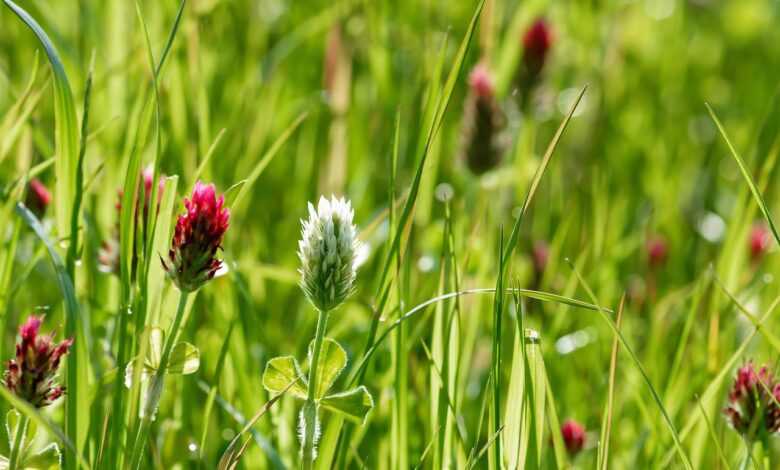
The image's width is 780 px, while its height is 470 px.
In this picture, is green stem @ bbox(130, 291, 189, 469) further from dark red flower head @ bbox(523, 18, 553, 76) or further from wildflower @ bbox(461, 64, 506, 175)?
dark red flower head @ bbox(523, 18, 553, 76)

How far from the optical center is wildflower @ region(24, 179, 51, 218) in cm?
164

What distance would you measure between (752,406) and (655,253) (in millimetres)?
1046

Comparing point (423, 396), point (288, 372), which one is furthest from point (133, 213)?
point (423, 396)

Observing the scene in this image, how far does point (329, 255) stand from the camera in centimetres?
102

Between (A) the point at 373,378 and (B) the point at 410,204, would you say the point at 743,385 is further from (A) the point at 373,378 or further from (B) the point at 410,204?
(A) the point at 373,378

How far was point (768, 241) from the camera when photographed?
2.36 m

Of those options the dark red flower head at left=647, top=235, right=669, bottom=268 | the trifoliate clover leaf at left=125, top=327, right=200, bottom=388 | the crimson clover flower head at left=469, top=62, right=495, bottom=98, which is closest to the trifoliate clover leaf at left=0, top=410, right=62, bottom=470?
the trifoliate clover leaf at left=125, top=327, right=200, bottom=388

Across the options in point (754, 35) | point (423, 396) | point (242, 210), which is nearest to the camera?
point (423, 396)

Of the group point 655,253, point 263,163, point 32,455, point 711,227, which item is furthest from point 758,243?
point 32,455

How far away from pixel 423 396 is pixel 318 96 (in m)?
1.10

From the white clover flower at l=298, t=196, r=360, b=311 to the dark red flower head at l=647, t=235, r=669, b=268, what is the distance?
141 cm

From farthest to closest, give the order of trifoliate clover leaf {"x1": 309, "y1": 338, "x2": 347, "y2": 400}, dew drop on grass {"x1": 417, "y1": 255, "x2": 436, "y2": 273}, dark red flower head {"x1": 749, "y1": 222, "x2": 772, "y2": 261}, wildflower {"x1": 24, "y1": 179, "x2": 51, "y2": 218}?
dark red flower head {"x1": 749, "y1": 222, "x2": 772, "y2": 261}, dew drop on grass {"x1": 417, "y1": 255, "x2": 436, "y2": 273}, wildflower {"x1": 24, "y1": 179, "x2": 51, "y2": 218}, trifoliate clover leaf {"x1": 309, "y1": 338, "x2": 347, "y2": 400}

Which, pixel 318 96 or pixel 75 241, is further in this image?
pixel 318 96

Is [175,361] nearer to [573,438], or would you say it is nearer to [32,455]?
[32,455]
